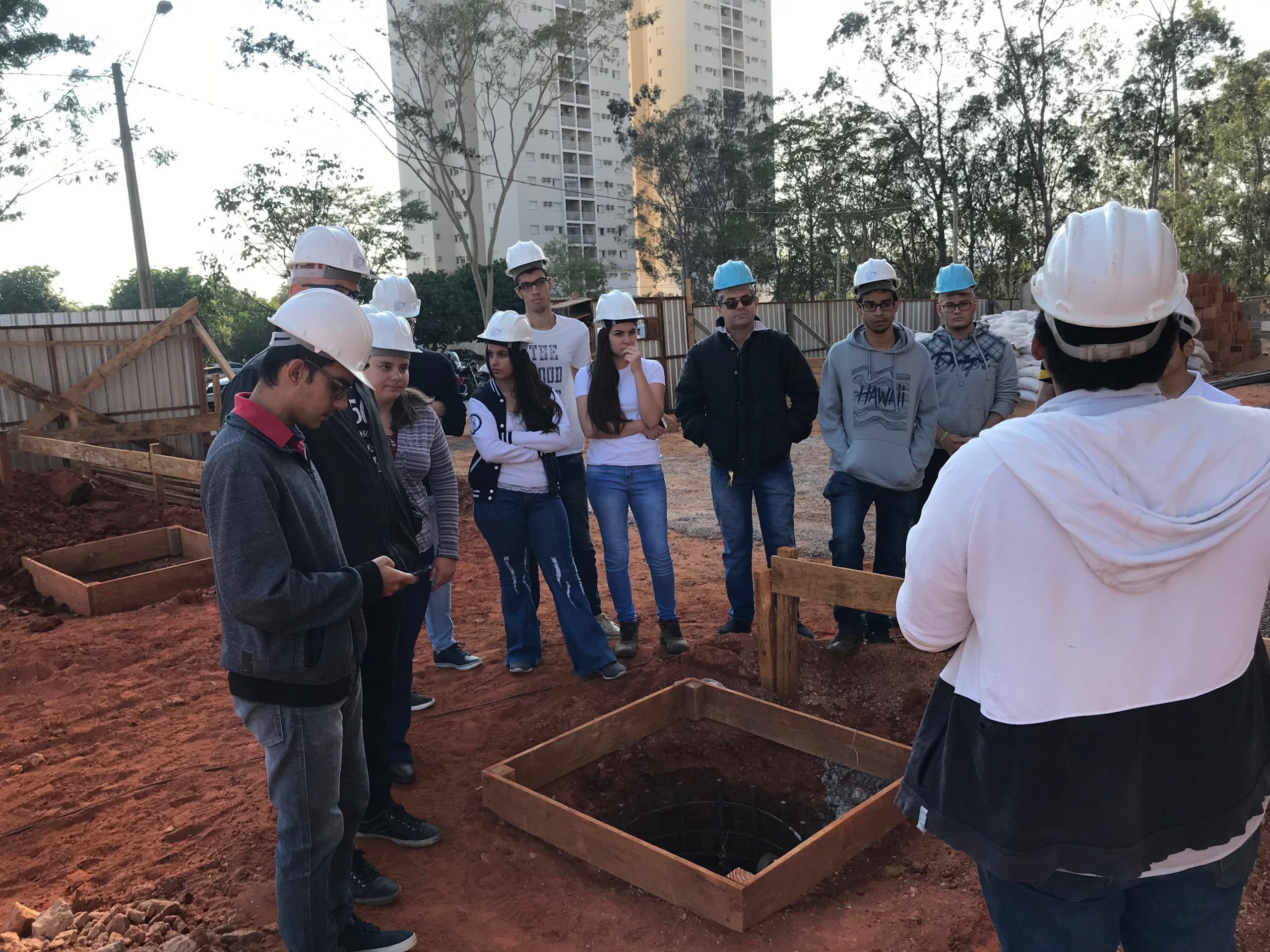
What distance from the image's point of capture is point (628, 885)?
3260 millimetres

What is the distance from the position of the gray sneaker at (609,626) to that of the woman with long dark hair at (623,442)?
1.49ft

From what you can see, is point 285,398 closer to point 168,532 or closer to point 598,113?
point 168,532

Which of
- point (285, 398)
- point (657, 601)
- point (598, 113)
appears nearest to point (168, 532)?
point (657, 601)

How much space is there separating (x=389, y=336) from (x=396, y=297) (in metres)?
1.45

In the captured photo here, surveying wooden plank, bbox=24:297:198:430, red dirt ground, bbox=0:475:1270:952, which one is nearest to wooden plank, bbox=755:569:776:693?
red dirt ground, bbox=0:475:1270:952

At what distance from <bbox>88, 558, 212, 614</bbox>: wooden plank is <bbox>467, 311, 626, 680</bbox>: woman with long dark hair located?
315 centimetres

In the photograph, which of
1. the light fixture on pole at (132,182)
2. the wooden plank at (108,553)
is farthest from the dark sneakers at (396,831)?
the light fixture on pole at (132,182)

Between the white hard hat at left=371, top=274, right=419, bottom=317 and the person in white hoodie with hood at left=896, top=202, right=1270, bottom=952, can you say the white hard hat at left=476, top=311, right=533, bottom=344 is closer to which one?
the white hard hat at left=371, top=274, right=419, bottom=317

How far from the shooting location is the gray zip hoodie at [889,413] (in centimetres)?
474

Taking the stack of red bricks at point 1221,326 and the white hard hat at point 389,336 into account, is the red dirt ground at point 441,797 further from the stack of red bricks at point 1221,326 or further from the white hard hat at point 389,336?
the stack of red bricks at point 1221,326

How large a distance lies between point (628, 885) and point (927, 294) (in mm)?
34311

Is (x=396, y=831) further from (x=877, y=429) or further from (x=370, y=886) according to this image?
(x=877, y=429)

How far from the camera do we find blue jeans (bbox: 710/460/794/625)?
204 inches

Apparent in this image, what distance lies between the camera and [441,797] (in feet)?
12.8
